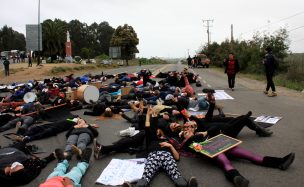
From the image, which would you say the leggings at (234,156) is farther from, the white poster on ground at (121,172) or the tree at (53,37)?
the tree at (53,37)

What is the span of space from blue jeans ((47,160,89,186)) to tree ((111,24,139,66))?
255 ft

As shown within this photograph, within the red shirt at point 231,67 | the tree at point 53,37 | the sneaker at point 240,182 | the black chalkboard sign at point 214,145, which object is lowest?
the sneaker at point 240,182

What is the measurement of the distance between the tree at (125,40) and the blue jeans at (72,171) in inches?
3059

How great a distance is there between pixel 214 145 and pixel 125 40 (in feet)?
260

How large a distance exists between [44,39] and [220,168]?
64.3m

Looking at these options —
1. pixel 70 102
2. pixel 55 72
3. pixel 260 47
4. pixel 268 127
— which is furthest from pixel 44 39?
pixel 268 127

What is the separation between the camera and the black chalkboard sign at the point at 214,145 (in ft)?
21.0

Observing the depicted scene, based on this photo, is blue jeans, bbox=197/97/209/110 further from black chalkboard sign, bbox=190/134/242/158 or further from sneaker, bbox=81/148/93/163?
sneaker, bbox=81/148/93/163

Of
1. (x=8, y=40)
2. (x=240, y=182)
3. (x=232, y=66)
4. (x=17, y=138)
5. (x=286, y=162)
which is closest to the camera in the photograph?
(x=240, y=182)

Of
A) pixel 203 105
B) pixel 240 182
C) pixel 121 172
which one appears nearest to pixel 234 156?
pixel 240 182

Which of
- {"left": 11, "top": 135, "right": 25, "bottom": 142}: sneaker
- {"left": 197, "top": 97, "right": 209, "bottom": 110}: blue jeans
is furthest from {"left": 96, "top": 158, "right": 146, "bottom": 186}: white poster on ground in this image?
{"left": 197, "top": 97, "right": 209, "bottom": 110}: blue jeans

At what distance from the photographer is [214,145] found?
262 inches

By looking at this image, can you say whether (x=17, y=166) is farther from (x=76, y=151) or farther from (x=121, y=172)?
(x=121, y=172)

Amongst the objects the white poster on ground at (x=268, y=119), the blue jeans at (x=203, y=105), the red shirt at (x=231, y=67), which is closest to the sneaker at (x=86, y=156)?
the white poster on ground at (x=268, y=119)
